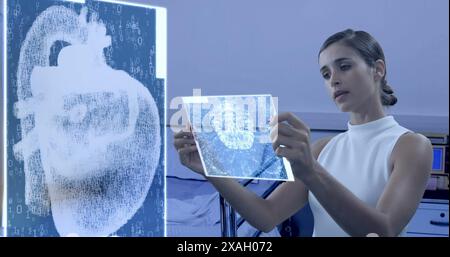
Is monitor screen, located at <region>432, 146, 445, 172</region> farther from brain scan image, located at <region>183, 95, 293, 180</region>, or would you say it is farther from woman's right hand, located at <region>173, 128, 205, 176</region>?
woman's right hand, located at <region>173, 128, 205, 176</region>

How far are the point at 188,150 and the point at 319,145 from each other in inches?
8.5

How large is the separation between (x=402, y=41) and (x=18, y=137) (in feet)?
2.11

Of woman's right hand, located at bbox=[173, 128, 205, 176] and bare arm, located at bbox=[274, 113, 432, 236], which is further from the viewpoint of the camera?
woman's right hand, located at bbox=[173, 128, 205, 176]

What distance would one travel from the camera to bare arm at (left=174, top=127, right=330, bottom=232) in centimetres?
88

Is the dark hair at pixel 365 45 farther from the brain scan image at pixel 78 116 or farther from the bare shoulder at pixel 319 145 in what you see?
the brain scan image at pixel 78 116

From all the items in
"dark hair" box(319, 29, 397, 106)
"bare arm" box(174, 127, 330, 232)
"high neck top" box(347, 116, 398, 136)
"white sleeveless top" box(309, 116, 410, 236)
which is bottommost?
"bare arm" box(174, 127, 330, 232)

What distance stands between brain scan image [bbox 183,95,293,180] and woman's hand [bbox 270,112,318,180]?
0.03 meters

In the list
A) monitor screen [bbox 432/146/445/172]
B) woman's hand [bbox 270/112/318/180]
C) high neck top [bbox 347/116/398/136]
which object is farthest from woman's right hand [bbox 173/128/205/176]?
monitor screen [bbox 432/146/445/172]

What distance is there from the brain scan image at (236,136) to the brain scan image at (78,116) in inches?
3.0

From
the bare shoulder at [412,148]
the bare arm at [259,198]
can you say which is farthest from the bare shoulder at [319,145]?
the bare shoulder at [412,148]

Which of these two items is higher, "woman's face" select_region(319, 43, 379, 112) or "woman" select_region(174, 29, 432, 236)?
"woman's face" select_region(319, 43, 379, 112)

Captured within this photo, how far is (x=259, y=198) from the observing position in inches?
35.9

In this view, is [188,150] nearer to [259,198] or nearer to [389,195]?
[259,198]

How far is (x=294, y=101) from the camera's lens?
0.84m
